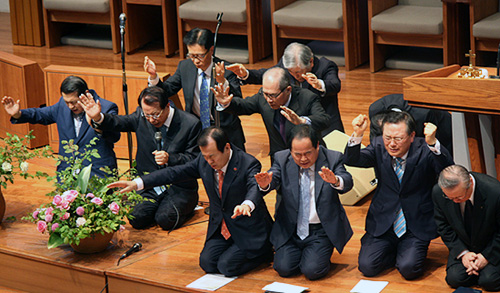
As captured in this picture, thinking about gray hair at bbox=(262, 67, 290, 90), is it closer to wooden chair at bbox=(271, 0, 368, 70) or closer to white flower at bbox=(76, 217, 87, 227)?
white flower at bbox=(76, 217, 87, 227)

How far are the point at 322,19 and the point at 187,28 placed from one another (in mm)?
1252

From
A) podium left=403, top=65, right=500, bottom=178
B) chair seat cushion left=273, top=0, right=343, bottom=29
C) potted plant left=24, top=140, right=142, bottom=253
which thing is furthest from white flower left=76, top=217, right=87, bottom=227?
chair seat cushion left=273, top=0, right=343, bottom=29

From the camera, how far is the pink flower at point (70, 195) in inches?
163

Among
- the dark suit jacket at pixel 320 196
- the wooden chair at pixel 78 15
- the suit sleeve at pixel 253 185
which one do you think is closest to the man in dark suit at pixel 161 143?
the suit sleeve at pixel 253 185

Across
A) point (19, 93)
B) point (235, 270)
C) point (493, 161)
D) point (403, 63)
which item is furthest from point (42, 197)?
point (403, 63)

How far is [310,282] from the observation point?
3846 mm

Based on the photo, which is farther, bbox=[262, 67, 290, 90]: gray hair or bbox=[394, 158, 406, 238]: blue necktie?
bbox=[262, 67, 290, 90]: gray hair

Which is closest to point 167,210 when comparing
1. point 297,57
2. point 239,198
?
point 239,198

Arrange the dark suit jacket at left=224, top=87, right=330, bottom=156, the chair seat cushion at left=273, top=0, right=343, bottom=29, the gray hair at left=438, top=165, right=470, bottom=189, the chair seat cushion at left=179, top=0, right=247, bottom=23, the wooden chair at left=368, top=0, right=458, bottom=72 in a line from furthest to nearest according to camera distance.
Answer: the chair seat cushion at left=179, top=0, right=247, bottom=23
the chair seat cushion at left=273, top=0, right=343, bottom=29
the wooden chair at left=368, top=0, right=458, bottom=72
the dark suit jacket at left=224, top=87, right=330, bottom=156
the gray hair at left=438, top=165, right=470, bottom=189

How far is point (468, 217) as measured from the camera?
3.59 m

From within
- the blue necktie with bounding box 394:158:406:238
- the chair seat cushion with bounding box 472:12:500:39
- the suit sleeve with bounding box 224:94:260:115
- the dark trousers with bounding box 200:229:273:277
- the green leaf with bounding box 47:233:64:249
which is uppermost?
the chair seat cushion with bounding box 472:12:500:39

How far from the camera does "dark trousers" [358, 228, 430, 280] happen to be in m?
3.77

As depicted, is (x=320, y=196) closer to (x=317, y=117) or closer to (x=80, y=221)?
(x=317, y=117)

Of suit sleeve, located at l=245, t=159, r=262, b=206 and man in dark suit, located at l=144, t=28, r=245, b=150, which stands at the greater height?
man in dark suit, located at l=144, t=28, r=245, b=150
